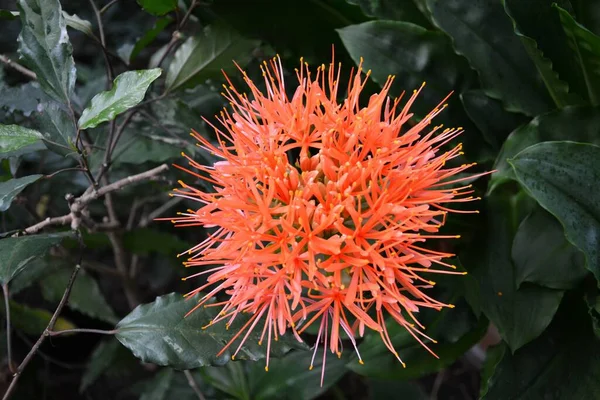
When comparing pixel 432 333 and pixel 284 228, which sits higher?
pixel 284 228

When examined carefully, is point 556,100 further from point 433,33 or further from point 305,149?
point 305,149

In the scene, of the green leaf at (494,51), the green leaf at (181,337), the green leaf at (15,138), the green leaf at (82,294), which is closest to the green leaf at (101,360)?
the green leaf at (82,294)

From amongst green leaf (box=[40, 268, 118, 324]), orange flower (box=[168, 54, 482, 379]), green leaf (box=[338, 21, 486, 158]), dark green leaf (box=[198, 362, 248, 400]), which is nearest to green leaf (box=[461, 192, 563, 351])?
green leaf (box=[338, 21, 486, 158])

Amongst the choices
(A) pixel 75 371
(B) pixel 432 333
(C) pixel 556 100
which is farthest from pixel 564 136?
(A) pixel 75 371

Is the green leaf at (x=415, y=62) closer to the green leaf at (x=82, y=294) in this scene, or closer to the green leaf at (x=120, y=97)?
the green leaf at (x=120, y=97)

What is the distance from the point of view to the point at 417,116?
834 mm

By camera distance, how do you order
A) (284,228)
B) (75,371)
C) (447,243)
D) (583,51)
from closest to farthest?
(284,228), (583,51), (447,243), (75,371)

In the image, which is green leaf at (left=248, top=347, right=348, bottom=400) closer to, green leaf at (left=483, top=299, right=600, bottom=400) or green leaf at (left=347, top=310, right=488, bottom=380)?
green leaf at (left=347, top=310, right=488, bottom=380)

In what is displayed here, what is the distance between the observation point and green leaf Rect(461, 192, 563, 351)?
73 cm

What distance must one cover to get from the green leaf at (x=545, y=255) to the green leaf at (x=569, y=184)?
87mm

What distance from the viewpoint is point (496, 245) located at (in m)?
0.78

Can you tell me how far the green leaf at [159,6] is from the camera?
74 centimetres

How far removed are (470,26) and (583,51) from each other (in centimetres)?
15

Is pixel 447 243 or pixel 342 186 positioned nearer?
pixel 342 186
